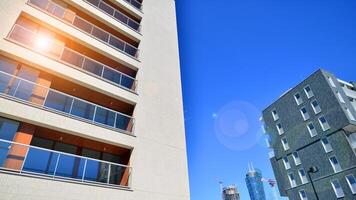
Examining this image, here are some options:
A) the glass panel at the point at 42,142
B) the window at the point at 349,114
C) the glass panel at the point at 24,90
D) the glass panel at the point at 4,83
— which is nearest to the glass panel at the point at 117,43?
the glass panel at the point at 24,90

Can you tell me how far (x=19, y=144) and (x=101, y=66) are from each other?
671cm

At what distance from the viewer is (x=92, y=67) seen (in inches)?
547

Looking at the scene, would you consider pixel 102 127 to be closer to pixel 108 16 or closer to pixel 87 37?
pixel 87 37

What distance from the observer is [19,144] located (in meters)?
8.80

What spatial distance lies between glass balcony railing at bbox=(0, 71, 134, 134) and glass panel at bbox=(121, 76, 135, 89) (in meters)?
2.19

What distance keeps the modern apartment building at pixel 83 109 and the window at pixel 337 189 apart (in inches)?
1028

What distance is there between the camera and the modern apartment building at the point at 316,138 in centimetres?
3011

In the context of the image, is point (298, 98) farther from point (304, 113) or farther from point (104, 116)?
point (104, 116)

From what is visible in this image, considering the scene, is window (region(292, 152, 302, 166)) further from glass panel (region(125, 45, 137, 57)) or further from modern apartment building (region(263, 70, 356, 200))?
glass panel (region(125, 45, 137, 57))

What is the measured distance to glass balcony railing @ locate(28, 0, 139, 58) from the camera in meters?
13.4

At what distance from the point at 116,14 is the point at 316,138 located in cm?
3164

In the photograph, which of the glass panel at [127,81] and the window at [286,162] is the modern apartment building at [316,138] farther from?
the glass panel at [127,81]

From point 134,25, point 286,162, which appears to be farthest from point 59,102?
point 286,162

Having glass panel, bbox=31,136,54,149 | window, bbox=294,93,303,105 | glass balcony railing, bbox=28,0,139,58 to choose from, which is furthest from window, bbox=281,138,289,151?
glass panel, bbox=31,136,54,149
